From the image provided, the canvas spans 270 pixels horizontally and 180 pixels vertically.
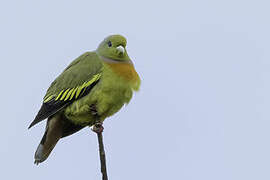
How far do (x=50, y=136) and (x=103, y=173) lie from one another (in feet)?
7.95

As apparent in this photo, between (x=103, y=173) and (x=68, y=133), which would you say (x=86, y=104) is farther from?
(x=103, y=173)

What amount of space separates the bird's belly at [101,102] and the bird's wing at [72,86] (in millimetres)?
113

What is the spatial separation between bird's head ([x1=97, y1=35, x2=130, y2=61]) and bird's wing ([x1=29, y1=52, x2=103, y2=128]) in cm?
20

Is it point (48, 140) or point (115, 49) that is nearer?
point (115, 49)

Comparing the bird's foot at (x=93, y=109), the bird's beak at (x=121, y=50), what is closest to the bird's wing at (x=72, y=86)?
the bird's foot at (x=93, y=109)

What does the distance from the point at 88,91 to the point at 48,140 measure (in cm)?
120

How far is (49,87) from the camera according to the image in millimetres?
7438

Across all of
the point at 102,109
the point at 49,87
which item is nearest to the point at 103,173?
the point at 102,109

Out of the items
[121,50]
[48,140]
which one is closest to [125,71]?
[121,50]

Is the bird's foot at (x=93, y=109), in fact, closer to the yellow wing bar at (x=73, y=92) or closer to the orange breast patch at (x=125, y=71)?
the yellow wing bar at (x=73, y=92)

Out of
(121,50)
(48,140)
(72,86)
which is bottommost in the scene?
(48,140)

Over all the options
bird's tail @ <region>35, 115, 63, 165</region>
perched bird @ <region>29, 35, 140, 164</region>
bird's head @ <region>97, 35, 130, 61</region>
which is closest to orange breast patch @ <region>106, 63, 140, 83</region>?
perched bird @ <region>29, 35, 140, 164</region>

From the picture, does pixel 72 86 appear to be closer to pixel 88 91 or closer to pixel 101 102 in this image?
pixel 88 91

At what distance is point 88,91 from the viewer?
6.73 metres
